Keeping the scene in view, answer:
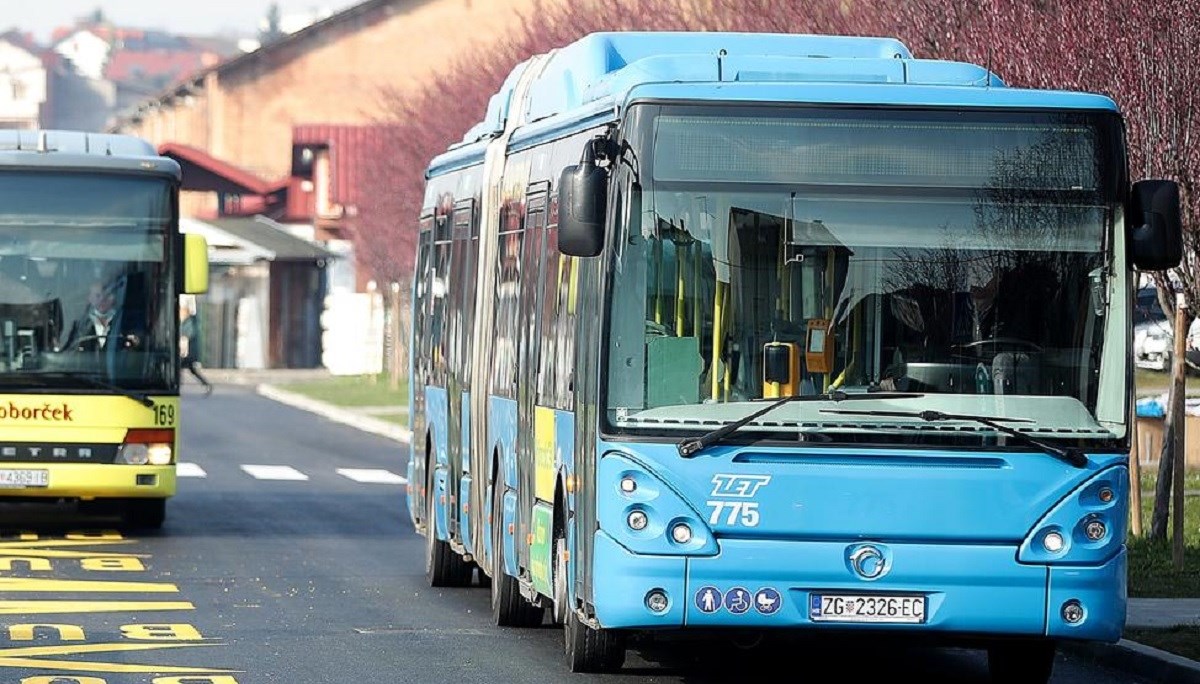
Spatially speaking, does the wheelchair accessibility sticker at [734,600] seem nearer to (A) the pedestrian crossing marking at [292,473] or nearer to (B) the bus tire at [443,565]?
(B) the bus tire at [443,565]

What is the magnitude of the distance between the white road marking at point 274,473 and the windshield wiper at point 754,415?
19.1m

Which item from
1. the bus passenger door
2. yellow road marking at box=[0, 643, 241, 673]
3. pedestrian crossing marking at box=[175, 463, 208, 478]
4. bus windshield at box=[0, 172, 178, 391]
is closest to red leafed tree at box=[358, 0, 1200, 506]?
the bus passenger door

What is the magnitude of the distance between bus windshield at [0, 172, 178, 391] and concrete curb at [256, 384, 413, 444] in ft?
61.3

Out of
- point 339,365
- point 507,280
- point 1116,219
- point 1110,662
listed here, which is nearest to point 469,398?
point 507,280

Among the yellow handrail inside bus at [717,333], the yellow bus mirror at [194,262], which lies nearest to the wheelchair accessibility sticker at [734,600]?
the yellow handrail inside bus at [717,333]

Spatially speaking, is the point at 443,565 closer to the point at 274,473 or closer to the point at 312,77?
the point at 274,473

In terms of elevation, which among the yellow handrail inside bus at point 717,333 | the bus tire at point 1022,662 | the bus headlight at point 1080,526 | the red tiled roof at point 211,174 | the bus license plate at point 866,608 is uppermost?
the red tiled roof at point 211,174

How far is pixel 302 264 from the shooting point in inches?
3009

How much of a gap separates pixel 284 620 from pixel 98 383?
19.0ft

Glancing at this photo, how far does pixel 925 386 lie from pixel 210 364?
2630 inches

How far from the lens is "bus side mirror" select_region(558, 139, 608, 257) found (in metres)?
10.4

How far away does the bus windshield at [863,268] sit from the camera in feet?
34.4

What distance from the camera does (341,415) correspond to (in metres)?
Answer: 46.0

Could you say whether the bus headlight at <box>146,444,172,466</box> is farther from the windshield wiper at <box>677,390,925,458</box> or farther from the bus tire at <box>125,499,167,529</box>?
the windshield wiper at <box>677,390,925,458</box>
